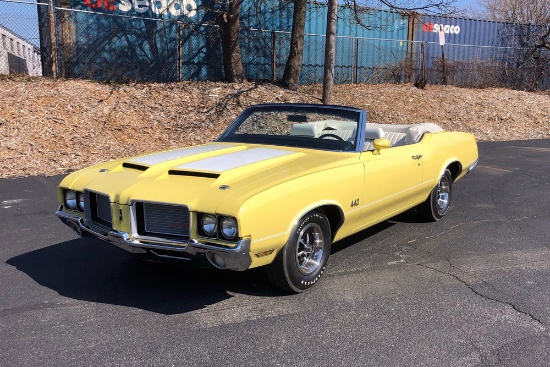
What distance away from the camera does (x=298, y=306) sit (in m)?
4.07

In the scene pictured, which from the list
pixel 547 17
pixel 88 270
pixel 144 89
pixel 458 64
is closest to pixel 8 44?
pixel 144 89

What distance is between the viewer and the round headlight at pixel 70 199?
4.47 m

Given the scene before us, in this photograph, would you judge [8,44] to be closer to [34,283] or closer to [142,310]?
[34,283]

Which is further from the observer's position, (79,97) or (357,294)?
(79,97)

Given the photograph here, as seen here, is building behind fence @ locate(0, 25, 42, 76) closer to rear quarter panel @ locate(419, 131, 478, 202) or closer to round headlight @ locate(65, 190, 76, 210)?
round headlight @ locate(65, 190, 76, 210)

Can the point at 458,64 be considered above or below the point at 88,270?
above

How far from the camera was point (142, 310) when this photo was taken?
157 inches

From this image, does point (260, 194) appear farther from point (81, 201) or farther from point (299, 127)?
point (299, 127)

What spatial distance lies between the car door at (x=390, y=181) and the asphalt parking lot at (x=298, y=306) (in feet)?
1.43

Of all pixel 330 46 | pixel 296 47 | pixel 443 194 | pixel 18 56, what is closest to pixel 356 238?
pixel 443 194

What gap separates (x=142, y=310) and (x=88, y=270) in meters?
1.10

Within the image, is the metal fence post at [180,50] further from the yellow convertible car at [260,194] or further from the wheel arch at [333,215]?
the wheel arch at [333,215]

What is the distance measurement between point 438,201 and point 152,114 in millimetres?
8140

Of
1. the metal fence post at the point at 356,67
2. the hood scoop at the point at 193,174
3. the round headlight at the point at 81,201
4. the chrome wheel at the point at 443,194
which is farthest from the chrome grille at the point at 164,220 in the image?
the metal fence post at the point at 356,67
